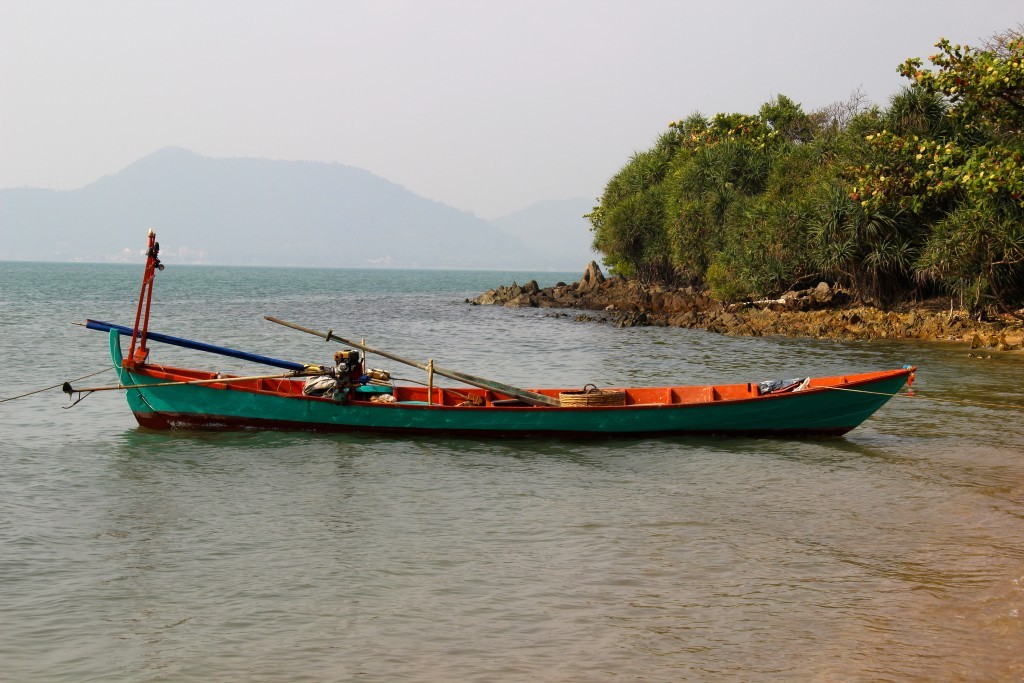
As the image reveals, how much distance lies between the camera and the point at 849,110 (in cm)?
6712

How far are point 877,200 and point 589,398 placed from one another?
74.1ft

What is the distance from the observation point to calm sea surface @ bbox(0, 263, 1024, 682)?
8602mm

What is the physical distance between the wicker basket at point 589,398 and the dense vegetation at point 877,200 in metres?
18.2

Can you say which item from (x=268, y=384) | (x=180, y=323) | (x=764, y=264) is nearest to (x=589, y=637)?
(x=268, y=384)

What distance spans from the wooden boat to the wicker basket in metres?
0.02

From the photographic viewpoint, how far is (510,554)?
11.4m

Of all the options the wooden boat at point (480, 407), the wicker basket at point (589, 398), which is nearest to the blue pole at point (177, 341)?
the wooden boat at point (480, 407)

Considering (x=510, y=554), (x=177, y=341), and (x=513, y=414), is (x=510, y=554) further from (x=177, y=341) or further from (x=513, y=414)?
(x=177, y=341)

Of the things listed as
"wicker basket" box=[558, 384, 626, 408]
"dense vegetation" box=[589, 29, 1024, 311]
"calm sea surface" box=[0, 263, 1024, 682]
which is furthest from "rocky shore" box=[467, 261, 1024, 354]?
"wicker basket" box=[558, 384, 626, 408]

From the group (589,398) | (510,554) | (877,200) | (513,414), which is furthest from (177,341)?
(877,200)

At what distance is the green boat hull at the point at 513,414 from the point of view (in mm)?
17422

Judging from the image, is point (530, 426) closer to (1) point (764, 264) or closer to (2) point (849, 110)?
(1) point (764, 264)

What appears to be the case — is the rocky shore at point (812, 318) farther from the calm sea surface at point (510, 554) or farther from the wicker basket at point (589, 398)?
the wicker basket at point (589, 398)

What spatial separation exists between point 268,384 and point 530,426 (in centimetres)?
542
